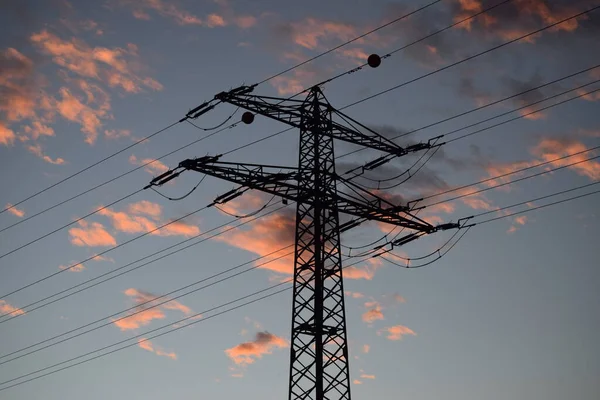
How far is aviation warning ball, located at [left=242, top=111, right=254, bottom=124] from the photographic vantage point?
30.1 meters

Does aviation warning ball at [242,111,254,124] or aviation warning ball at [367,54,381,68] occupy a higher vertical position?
aviation warning ball at [367,54,381,68]

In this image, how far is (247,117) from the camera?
99.2 feet

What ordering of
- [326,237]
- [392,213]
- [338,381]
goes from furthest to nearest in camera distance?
[392,213], [326,237], [338,381]

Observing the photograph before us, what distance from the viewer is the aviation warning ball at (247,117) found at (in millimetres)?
30081

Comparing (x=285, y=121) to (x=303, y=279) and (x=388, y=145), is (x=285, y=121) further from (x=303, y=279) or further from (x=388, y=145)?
(x=303, y=279)

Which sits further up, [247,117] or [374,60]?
[374,60]

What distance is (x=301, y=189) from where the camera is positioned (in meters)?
29.4

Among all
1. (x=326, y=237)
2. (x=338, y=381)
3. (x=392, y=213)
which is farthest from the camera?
(x=392, y=213)

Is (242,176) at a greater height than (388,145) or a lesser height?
lesser

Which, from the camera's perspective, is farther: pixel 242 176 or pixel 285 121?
pixel 285 121

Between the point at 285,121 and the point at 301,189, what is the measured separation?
358 cm

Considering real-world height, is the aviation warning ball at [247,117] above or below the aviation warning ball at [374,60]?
below

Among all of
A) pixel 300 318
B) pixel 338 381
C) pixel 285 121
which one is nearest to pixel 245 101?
pixel 285 121

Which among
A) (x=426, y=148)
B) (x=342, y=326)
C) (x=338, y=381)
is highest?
(x=426, y=148)
